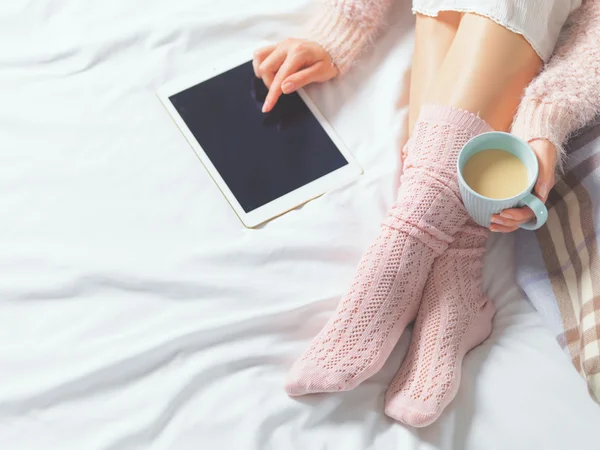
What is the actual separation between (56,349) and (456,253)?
0.50 m

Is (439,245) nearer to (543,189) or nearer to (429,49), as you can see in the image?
(543,189)

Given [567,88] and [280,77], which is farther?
[280,77]

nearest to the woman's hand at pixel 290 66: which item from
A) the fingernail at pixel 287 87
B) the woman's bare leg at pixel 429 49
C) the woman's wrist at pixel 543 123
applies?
the fingernail at pixel 287 87

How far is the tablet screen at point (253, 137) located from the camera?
0.88 m

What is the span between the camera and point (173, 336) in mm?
755

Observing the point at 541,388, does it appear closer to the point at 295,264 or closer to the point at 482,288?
the point at 482,288

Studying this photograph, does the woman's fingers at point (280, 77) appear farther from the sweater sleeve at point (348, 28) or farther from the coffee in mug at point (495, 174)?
the coffee in mug at point (495, 174)

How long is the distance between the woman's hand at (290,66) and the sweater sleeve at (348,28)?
0.06 feet

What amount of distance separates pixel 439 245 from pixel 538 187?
0.44 ft

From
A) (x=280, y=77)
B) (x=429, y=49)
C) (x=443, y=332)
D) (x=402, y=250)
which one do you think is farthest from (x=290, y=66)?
(x=443, y=332)

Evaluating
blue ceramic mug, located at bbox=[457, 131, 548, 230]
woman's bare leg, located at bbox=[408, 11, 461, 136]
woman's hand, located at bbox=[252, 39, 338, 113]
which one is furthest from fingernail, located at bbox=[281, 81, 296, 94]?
blue ceramic mug, located at bbox=[457, 131, 548, 230]

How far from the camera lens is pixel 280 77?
90cm

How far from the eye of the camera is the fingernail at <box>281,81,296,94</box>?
89cm

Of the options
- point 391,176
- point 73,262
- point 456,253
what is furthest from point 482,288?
point 73,262
